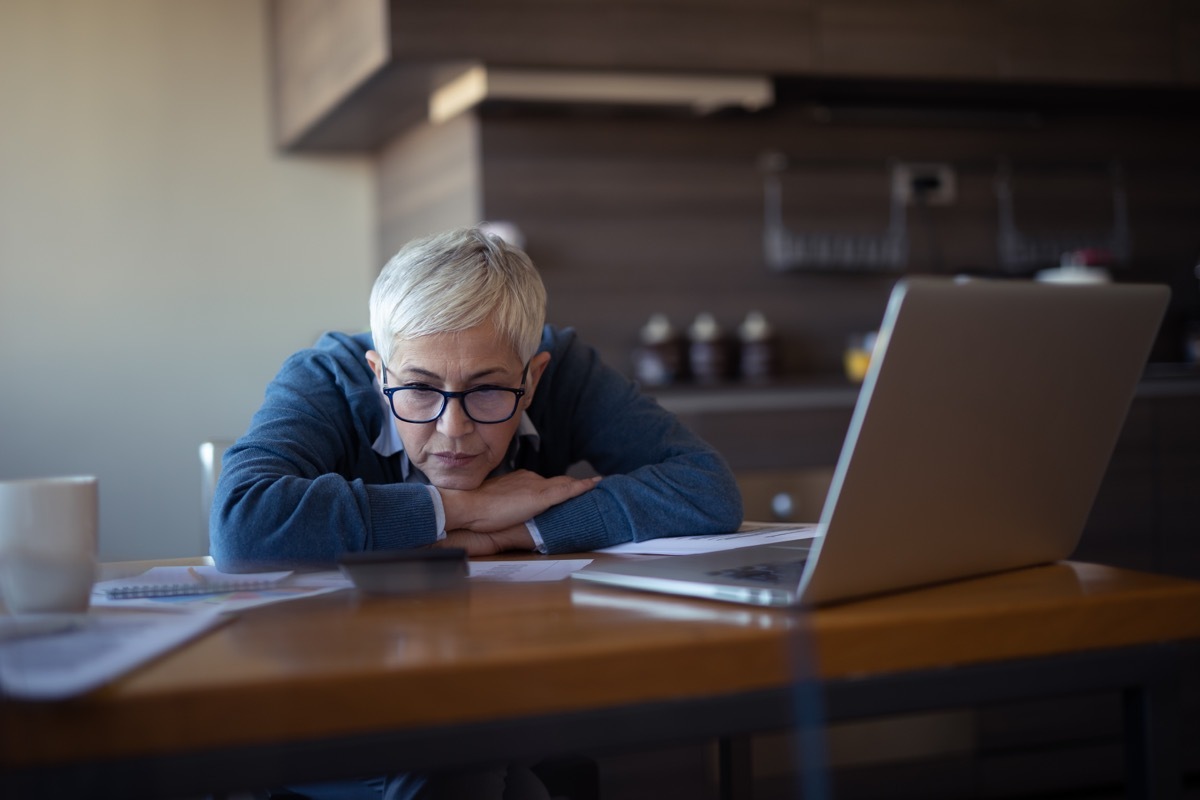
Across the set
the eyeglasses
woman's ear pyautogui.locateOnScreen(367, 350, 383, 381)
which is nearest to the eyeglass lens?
the eyeglasses

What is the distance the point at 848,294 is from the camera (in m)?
3.23

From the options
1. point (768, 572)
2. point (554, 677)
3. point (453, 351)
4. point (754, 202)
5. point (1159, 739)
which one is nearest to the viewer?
point (554, 677)

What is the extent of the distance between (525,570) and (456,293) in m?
0.37

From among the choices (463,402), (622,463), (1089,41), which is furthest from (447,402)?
(1089,41)

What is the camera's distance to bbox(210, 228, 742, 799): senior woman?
3.95 feet

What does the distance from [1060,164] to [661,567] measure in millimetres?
2812

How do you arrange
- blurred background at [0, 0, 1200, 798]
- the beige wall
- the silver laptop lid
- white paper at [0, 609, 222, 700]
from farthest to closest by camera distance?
the beige wall, blurred background at [0, 0, 1200, 798], the silver laptop lid, white paper at [0, 609, 222, 700]

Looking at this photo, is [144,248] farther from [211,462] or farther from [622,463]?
[622,463]

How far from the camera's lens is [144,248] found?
312 cm

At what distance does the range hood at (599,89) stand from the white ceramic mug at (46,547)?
6.31 feet

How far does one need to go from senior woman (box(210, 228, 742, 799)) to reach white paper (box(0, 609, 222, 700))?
306mm

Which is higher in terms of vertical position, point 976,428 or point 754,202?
point 754,202

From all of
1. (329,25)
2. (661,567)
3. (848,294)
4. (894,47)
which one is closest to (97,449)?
(329,25)

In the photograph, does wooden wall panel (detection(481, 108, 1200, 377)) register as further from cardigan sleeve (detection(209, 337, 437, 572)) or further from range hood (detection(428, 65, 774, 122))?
cardigan sleeve (detection(209, 337, 437, 572))
